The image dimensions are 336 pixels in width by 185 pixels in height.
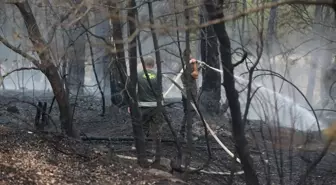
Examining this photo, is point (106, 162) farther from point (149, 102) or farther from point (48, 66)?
point (149, 102)

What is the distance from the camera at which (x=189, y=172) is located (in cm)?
786

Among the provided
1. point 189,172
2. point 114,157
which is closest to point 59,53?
point 114,157

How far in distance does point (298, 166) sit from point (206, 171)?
1811 mm

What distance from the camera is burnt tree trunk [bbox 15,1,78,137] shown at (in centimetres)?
817

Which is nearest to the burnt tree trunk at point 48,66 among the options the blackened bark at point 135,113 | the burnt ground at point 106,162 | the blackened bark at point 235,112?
the burnt ground at point 106,162

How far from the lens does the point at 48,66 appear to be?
8367 mm

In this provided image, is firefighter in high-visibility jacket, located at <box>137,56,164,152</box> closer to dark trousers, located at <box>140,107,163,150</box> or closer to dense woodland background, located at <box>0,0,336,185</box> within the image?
dark trousers, located at <box>140,107,163,150</box>

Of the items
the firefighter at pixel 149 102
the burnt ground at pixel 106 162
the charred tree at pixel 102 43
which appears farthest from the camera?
the firefighter at pixel 149 102

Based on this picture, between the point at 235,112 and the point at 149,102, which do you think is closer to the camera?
the point at 235,112

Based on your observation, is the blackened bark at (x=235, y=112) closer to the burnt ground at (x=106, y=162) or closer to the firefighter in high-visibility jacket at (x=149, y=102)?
the burnt ground at (x=106, y=162)

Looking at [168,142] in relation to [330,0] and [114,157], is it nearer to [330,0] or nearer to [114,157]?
[114,157]

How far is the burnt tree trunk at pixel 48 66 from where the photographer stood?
8167 mm

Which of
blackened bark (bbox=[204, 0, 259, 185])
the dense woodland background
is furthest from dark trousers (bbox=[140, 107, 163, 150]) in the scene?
blackened bark (bbox=[204, 0, 259, 185])

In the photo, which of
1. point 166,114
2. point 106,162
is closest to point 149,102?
point 166,114
